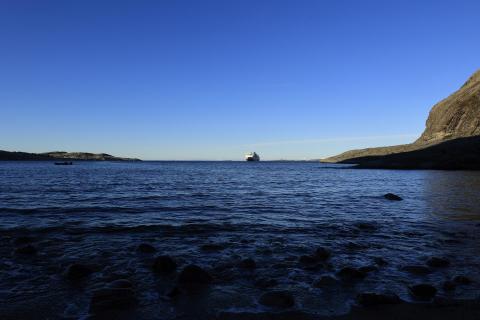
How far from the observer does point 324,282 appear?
1008 cm

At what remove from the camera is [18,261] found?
12172mm

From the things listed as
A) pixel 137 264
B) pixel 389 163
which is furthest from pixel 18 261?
pixel 389 163

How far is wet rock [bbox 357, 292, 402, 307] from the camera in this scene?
8.52m

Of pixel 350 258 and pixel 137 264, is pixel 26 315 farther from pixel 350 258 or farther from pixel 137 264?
pixel 350 258

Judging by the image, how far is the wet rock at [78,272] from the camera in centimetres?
1049

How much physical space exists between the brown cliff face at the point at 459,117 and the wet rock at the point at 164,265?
5073 inches

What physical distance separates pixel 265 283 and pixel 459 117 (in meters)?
149

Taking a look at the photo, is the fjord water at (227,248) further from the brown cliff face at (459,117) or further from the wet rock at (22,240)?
the brown cliff face at (459,117)

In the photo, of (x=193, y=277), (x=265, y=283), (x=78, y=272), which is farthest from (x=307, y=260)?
(x=78, y=272)

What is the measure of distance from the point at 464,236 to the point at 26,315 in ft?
56.5

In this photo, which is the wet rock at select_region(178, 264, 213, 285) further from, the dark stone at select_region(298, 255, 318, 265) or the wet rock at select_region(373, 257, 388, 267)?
the wet rock at select_region(373, 257, 388, 267)

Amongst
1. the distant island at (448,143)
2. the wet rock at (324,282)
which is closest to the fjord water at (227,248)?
the wet rock at (324,282)

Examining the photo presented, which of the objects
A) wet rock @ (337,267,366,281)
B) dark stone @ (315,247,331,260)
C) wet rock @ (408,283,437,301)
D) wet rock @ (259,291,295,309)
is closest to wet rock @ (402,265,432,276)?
wet rock @ (337,267,366,281)

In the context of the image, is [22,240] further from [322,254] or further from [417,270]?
[417,270]
